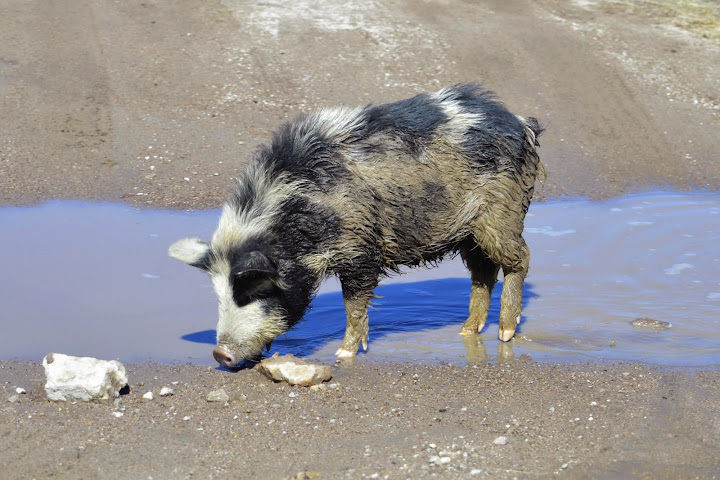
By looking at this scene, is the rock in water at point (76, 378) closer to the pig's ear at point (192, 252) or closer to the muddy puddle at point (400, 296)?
the muddy puddle at point (400, 296)

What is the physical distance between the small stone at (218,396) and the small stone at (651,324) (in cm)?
351

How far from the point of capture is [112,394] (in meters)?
5.85

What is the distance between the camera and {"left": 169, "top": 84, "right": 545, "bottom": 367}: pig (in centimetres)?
651

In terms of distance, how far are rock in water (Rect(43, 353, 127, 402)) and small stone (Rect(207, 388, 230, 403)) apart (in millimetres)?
602

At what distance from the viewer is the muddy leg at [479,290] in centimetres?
771

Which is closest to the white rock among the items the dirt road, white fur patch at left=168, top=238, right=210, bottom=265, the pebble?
the pebble

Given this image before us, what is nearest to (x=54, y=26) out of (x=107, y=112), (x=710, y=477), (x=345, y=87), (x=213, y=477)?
(x=107, y=112)

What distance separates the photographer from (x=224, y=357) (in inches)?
250

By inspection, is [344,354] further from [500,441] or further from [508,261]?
[500,441]

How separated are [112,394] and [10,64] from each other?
331 inches

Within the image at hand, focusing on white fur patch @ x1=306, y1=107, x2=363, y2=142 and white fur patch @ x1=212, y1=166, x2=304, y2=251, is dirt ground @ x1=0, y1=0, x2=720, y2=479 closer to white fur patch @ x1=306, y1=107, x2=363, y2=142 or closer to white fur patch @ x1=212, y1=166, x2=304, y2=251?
white fur patch @ x1=212, y1=166, x2=304, y2=251

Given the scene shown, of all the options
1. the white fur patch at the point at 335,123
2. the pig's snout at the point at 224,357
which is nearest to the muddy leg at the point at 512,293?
the white fur patch at the point at 335,123

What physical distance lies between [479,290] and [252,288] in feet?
6.85

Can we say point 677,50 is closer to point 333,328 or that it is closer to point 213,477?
point 333,328
